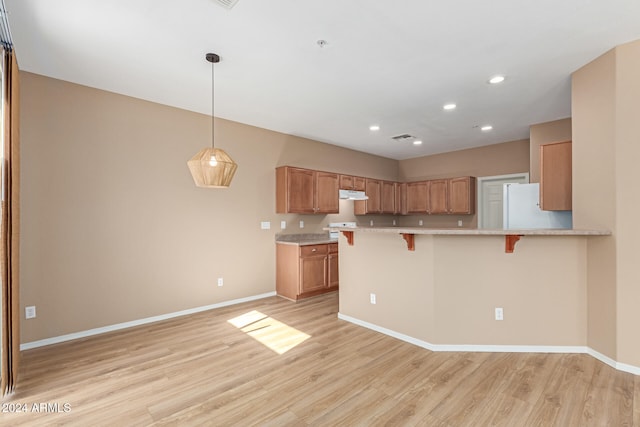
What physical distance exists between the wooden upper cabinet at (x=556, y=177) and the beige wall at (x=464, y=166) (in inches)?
105

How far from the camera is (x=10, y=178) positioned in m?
2.27

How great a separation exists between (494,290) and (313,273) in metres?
2.67

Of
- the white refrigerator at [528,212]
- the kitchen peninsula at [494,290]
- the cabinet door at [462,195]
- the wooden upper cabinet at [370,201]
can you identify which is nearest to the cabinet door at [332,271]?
the wooden upper cabinet at [370,201]

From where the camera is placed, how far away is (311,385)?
2.38m

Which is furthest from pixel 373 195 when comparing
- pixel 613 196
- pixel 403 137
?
pixel 613 196

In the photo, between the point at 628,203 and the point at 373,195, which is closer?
the point at 628,203

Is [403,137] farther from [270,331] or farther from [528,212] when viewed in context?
[270,331]

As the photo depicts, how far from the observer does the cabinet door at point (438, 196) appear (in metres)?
6.48

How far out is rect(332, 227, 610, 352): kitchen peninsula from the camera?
9.37 ft

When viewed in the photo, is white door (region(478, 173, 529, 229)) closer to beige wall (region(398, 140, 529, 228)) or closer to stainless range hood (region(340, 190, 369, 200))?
beige wall (region(398, 140, 529, 228))

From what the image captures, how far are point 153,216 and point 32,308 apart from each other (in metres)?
1.45

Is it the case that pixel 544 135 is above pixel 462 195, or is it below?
above

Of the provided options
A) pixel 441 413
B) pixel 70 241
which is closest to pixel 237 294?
pixel 70 241

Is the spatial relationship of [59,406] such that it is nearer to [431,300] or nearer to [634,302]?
[431,300]
